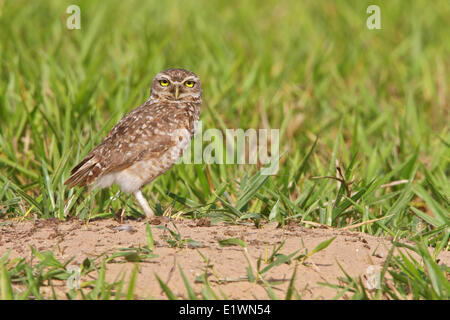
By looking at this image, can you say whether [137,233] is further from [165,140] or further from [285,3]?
A: [285,3]

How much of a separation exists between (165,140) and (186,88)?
56 centimetres

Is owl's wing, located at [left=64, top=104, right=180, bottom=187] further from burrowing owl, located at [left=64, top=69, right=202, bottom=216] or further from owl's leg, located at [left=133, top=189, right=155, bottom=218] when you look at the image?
owl's leg, located at [left=133, top=189, right=155, bottom=218]

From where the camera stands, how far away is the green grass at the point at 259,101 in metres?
4.26

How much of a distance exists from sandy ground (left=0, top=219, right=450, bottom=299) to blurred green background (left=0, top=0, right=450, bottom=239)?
254 mm

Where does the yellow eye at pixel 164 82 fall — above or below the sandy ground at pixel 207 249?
above

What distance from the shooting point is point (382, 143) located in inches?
236

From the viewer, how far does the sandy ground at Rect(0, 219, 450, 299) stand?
309 centimetres

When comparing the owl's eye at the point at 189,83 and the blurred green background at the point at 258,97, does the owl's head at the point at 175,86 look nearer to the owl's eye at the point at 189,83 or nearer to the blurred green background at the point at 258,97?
the owl's eye at the point at 189,83

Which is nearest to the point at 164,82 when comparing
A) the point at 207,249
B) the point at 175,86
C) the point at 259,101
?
the point at 175,86

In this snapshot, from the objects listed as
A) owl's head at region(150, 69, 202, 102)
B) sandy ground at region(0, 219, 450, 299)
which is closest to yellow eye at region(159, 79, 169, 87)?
owl's head at region(150, 69, 202, 102)

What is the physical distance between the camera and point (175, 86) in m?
4.72

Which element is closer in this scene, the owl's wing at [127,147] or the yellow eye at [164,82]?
the owl's wing at [127,147]

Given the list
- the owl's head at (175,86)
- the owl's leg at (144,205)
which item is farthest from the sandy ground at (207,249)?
the owl's head at (175,86)
